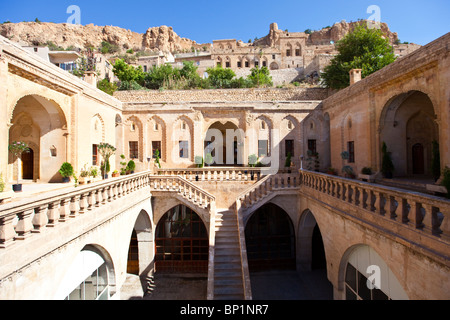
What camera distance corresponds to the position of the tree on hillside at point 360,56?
25031 millimetres

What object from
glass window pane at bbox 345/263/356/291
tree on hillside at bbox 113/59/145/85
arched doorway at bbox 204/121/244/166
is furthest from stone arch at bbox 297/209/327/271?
tree on hillside at bbox 113/59/145/85

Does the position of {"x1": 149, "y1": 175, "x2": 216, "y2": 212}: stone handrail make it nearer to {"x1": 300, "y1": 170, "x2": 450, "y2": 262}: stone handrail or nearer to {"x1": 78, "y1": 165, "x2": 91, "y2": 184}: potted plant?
{"x1": 78, "y1": 165, "x2": 91, "y2": 184}: potted plant

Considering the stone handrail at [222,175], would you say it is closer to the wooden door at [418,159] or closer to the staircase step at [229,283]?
the staircase step at [229,283]

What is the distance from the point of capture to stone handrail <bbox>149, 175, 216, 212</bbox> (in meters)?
13.5

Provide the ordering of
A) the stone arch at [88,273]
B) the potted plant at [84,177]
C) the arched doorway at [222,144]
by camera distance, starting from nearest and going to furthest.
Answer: the stone arch at [88,273]
the potted plant at [84,177]
the arched doorway at [222,144]

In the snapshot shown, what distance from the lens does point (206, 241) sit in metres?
16.2

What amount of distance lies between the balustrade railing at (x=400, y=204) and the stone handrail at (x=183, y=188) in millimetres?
5990

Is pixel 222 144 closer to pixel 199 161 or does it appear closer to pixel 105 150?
pixel 199 161

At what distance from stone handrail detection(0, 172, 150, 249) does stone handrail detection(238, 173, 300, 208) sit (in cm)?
630

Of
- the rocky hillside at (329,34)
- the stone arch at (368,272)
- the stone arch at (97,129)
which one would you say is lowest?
the stone arch at (368,272)

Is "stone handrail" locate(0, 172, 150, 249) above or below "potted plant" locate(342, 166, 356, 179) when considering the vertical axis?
below

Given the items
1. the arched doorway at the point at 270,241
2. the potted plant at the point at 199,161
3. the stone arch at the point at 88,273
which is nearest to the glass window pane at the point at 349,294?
the arched doorway at the point at 270,241

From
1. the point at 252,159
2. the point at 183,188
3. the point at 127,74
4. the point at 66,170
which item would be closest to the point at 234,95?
the point at 252,159
